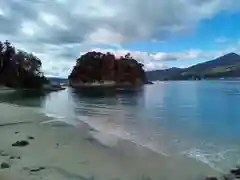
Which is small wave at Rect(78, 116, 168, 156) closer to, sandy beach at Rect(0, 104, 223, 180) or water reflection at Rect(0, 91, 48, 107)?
sandy beach at Rect(0, 104, 223, 180)

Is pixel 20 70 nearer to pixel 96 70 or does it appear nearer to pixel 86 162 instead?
pixel 96 70

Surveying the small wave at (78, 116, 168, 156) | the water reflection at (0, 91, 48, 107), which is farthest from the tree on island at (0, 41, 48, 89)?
the small wave at (78, 116, 168, 156)

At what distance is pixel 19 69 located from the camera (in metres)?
125

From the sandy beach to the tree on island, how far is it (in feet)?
347

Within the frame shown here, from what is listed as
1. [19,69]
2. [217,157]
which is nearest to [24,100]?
[217,157]

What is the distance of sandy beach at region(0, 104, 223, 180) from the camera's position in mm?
11031

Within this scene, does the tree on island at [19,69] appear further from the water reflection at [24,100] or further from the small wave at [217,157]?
the small wave at [217,157]

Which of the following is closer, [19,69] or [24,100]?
[24,100]

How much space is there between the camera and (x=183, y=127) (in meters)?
26.4

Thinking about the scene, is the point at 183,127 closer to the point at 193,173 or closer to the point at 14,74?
the point at 193,173

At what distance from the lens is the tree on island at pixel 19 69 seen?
11800cm

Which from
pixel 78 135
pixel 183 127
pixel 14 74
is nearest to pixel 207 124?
pixel 183 127

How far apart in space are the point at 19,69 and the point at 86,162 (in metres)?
117

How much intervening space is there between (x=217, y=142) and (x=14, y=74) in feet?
361
